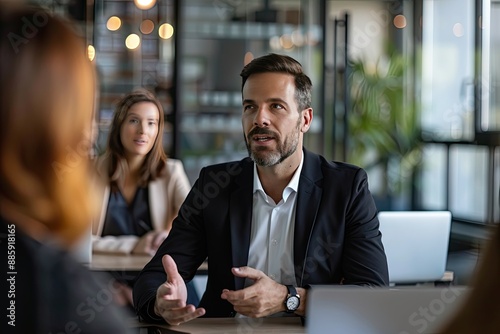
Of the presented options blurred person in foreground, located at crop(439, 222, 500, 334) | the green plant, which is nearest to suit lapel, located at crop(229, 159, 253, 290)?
blurred person in foreground, located at crop(439, 222, 500, 334)

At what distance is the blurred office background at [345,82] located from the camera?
6055 mm

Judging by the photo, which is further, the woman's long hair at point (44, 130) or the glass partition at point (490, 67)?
the glass partition at point (490, 67)

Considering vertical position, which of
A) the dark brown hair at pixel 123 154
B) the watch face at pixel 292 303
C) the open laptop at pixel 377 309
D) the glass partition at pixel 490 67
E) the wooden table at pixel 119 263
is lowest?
the wooden table at pixel 119 263

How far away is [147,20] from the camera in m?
6.15

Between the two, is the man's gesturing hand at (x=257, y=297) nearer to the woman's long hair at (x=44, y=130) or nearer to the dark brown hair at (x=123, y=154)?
the woman's long hair at (x=44, y=130)

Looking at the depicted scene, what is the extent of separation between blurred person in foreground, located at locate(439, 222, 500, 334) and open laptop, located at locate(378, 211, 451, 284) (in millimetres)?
2211

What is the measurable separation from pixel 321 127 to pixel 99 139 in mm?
1722

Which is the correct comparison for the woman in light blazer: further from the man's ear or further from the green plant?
the green plant

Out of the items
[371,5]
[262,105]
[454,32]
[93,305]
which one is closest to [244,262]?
[262,105]

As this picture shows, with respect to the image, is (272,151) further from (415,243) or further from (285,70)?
(415,243)

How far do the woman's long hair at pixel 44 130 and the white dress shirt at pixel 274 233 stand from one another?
1.66 m

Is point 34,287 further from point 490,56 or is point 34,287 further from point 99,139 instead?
point 490,56

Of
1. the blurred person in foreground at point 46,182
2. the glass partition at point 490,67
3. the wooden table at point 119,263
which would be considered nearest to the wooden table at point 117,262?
the wooden table at point 119,263

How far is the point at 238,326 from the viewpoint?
2.38 meters
